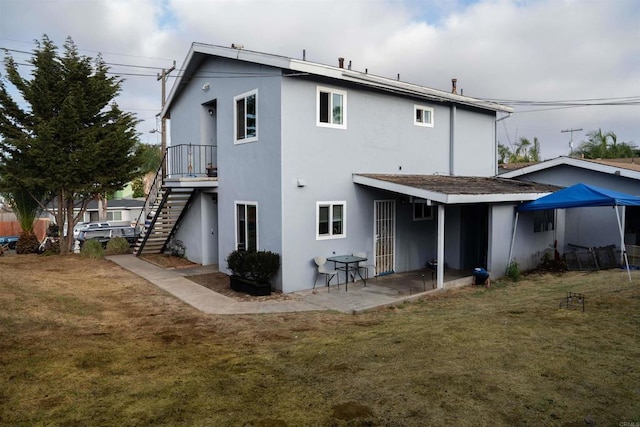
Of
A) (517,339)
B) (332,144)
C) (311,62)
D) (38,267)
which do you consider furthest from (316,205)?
(38,267)

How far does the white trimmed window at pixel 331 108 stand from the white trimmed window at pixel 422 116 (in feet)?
11.2

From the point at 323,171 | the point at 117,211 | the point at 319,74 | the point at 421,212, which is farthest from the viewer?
the point at 117,211

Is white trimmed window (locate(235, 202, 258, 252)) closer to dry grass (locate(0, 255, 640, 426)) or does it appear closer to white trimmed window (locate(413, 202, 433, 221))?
dry grass (locate(0, 255, 640, 426))

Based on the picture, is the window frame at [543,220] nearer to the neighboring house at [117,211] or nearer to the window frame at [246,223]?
the window frame at [246,223]

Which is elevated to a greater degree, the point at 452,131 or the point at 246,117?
the point at 452,131

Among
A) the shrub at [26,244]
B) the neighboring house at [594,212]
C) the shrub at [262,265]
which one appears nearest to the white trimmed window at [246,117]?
the shrub at [262,265]

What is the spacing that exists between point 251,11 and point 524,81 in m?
19.3

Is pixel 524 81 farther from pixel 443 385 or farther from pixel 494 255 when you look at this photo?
pixel 443 385

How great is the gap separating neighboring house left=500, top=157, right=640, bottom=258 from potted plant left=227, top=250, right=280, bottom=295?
362 inches

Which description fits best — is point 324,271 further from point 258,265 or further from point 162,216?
point 162,216

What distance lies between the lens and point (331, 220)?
13023mm

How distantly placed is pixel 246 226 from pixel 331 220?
2.77m

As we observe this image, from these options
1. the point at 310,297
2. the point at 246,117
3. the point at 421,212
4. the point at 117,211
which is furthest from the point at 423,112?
the point at 117,211

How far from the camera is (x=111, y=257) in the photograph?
18.6 m
